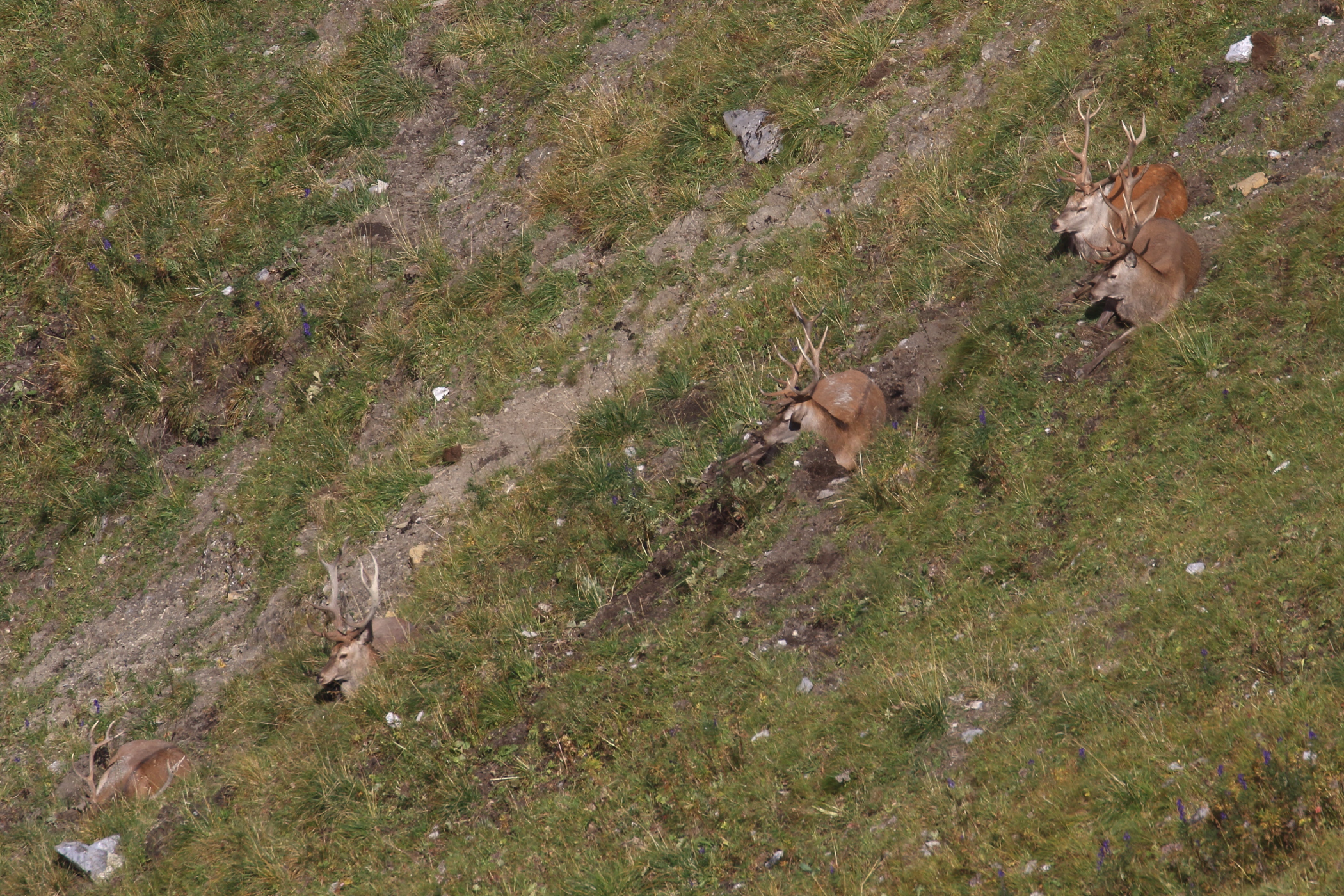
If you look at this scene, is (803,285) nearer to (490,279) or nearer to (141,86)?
(490,279)

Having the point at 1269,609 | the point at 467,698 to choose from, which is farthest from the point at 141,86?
the point at 1269,609

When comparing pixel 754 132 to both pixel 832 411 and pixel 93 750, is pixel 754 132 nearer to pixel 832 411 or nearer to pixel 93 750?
pixel 832 411

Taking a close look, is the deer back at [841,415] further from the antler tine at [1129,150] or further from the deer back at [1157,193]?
the antler tine at [1129,150]

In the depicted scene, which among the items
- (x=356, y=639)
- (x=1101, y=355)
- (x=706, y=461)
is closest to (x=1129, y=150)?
(x=1101, y=355)

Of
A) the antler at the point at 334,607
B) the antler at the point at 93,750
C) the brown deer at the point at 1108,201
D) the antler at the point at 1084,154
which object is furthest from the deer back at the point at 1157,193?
the antler at the point at 93,750

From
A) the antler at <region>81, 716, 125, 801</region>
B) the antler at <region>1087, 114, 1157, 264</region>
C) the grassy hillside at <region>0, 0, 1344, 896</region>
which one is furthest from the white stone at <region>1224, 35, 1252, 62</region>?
the antler at <region>81, 716, 125, 801</region>

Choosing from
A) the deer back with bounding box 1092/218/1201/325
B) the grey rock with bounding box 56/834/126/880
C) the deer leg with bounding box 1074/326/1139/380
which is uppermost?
the deer back with bounding box 1092/218/1201/325

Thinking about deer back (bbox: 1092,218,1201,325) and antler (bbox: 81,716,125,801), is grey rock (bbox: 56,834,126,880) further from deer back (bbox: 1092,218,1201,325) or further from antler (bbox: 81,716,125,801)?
deer back (bbox: 1092,218,1201,325)
